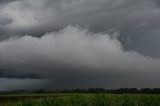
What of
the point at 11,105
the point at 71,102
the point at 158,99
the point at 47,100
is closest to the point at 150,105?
the point at 158,99

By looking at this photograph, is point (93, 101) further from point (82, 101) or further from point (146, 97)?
point (146, 97)

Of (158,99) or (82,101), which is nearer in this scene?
(82,101)

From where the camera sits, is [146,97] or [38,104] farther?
[146,97]

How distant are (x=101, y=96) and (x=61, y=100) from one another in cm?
586

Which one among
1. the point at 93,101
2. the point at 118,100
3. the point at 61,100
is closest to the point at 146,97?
the point at 118,100

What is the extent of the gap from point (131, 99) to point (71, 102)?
8145 millimetres

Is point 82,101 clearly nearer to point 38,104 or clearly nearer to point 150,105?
point 38,104

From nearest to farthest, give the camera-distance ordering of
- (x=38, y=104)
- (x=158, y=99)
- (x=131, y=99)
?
(x=38, y=104), (x=131, y=99), (x=158, y=99)

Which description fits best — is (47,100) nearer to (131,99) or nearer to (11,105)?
(11,105)

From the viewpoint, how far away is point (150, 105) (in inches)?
1929

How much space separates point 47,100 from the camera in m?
47.1

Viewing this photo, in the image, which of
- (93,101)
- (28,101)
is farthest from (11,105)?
(93,101)

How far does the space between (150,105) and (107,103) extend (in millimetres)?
6605

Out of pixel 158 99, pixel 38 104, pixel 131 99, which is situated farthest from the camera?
pixel 158 99
